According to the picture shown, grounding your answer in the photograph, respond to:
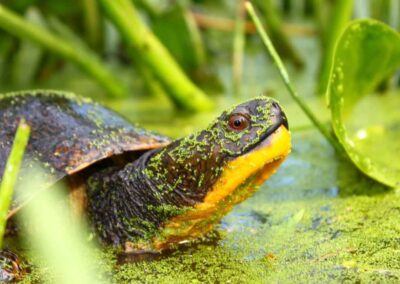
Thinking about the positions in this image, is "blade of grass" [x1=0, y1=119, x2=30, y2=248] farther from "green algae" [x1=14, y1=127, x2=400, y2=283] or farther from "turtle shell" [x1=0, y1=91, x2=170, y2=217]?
"turtle shell" [x1=0, y1=91, x2=170, y2=217]

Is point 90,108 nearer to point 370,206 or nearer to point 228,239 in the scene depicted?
point 228,239

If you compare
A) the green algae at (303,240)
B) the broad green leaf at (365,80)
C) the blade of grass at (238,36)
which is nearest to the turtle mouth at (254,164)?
the green algae at (303,240)

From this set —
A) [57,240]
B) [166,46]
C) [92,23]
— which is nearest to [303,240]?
[57,240]

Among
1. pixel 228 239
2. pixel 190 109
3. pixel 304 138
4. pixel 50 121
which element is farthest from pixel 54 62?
pixel 228 239

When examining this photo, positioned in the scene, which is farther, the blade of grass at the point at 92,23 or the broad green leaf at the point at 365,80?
the blade of grass at the point at 92,23

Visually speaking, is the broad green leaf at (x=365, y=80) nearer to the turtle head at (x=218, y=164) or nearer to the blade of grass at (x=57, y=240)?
the turtle head at (x=218, y=164)

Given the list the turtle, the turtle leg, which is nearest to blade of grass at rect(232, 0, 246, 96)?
the turtle

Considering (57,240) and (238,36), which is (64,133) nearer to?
(57,240)
